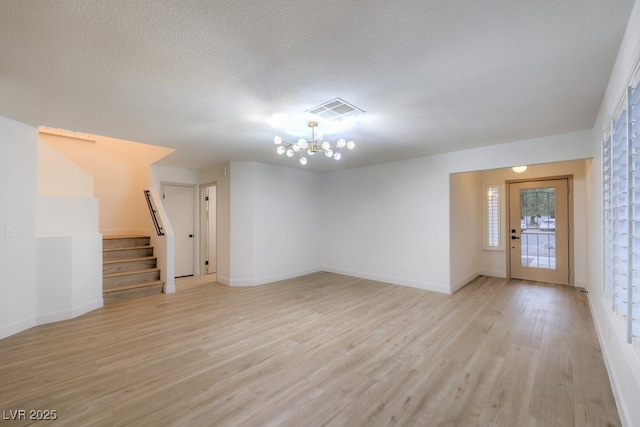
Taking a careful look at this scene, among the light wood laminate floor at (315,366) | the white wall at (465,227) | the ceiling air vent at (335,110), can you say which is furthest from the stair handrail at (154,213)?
the white wall at (465,227)

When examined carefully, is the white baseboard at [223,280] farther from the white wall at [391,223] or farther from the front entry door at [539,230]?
the front entry door at [539,230]

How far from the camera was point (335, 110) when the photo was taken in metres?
2.83

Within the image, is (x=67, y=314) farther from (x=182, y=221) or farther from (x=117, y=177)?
(x=117, y=177)

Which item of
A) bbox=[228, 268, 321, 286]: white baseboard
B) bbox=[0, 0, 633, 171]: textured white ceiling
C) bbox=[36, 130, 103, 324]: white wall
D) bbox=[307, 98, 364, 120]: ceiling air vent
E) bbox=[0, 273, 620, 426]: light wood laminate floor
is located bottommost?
bbox=[0, 273, 620, 426]: light wood laminate floor

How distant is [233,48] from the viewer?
181cm

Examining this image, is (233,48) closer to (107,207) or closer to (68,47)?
(68,47)

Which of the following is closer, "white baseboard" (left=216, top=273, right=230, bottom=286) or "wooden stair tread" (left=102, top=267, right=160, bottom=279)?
"wooden stair tread" (left=102, top=267, right=160, bottom=279)

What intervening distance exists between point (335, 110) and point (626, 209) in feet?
7.69

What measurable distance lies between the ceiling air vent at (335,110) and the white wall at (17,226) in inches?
142

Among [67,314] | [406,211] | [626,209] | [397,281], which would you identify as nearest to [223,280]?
[67,314]

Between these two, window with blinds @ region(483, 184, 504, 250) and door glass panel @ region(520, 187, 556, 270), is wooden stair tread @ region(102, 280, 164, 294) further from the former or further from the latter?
door glass panel @ region(520, 187, 556, 270)

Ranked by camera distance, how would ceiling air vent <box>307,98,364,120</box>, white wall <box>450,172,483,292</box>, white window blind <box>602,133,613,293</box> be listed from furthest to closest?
white wall <box>450,172,483,292</box>, ceiling air vent <box>307,98,364,120</box>, white window blind <box>602,133,613,293</box>

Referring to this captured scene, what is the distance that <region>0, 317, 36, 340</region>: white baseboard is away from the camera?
309 centimetres

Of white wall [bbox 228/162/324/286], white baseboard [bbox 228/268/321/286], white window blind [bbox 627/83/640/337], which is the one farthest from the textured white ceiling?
white baseboard [bbox 228/268/321/286]
